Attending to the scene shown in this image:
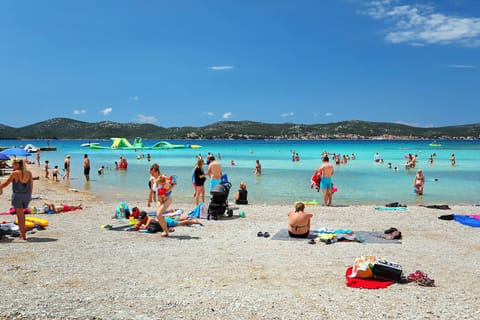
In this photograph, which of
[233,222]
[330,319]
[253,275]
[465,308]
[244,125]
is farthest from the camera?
[244,125]

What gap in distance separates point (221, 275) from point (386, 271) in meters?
2.37

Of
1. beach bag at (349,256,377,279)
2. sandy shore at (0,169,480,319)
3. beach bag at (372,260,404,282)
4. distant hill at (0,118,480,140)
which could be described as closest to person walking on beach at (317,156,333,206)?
sandy shore at (0,169,480,319)

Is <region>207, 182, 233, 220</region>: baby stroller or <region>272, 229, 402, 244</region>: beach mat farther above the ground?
<region>207, 182, 233, 220</region>: baby stroller

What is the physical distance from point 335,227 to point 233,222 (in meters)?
2.53

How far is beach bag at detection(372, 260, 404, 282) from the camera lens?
625 centimetres

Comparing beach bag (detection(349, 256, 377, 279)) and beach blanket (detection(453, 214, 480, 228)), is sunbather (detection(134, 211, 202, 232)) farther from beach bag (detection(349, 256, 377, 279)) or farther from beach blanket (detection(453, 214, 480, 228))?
beach blanket (detection(453, 214, 480, 228))

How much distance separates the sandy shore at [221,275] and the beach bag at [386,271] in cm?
16

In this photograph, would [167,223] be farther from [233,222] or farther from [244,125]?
[244,125]

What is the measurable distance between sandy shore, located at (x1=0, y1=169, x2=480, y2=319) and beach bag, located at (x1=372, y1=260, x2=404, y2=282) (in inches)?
6.3

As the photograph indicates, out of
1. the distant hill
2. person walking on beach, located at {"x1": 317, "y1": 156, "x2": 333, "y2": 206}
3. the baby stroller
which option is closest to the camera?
the baby stroller

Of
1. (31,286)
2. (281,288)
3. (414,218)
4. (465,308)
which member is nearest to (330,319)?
(281,288)

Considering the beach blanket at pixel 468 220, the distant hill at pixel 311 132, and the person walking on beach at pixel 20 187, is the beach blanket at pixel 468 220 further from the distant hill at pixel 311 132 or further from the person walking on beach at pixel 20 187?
the distant hill at pixel 311 132

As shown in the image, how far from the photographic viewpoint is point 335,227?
1055 centimetres

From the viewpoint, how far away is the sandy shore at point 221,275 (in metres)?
5.09
